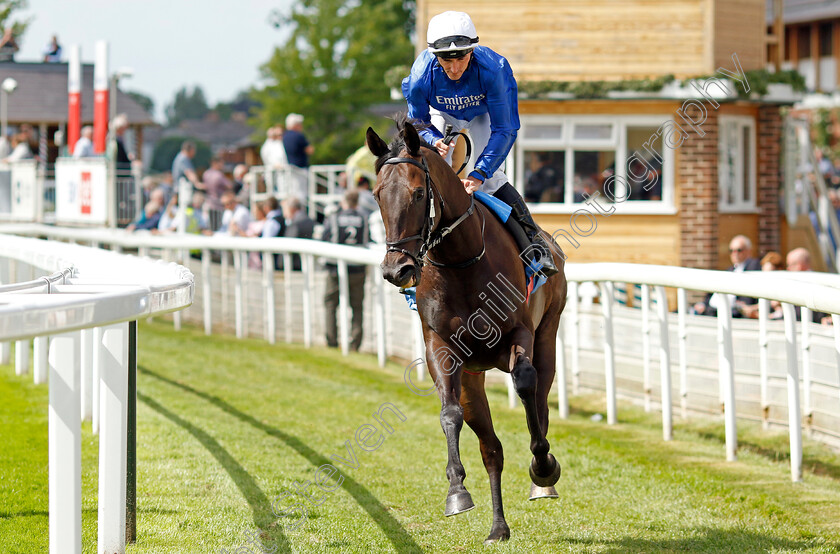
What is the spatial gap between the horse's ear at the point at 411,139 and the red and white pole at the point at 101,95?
39.5ft

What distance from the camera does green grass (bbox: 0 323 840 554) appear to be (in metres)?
4.69

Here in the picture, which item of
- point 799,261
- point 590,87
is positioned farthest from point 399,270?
point 590,87

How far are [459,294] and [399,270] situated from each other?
2.19 ft

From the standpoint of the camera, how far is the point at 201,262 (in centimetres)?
1460

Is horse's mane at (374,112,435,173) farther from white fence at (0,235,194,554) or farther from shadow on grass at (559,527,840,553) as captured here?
shadow on grass at (559,527,840,553)

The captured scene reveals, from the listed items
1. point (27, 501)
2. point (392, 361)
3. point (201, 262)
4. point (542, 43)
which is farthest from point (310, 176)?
point (27, 501)

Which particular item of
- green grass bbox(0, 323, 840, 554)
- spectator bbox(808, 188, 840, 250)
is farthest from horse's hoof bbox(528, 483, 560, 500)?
spectator bbox(808, 188, 840, 250)

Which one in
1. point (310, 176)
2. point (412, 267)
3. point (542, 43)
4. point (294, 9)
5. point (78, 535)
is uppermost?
point (294, 9)

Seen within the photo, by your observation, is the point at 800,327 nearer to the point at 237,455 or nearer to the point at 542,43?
the point at 237,455

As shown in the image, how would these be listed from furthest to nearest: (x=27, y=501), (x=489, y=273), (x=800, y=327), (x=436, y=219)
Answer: (x=800, y=327), (x=27, y=501), (x=489, y=273), (x=436, y=219)

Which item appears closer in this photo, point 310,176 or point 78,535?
point 78,535

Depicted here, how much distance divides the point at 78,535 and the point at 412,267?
159 centimetres

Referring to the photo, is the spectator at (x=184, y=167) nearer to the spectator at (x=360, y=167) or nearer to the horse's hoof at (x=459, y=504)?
the spectator at (x=360, y=167)

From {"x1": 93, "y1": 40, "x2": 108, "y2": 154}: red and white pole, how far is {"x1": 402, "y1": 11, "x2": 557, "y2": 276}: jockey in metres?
11.4
